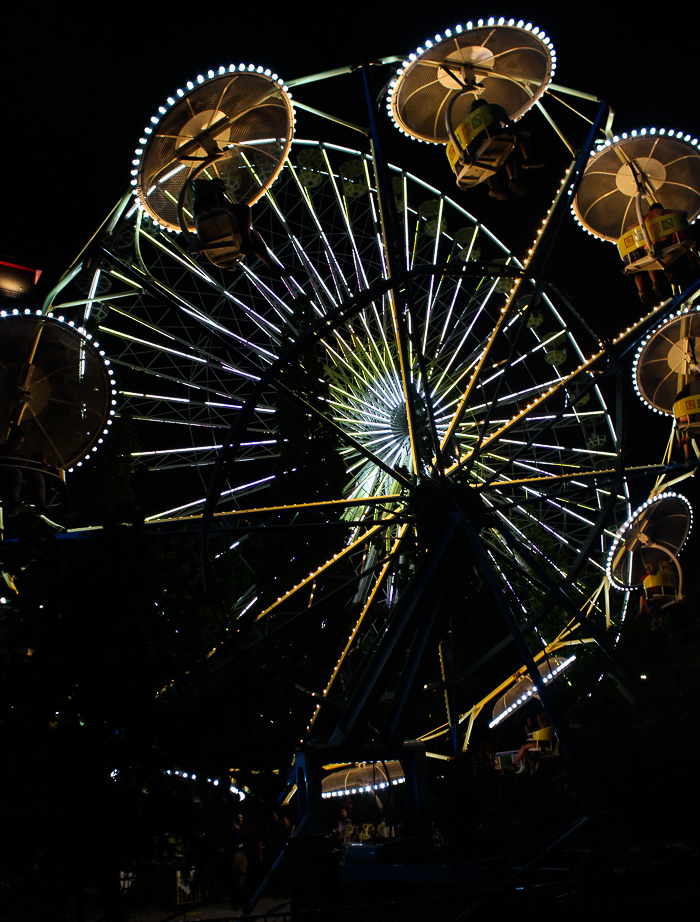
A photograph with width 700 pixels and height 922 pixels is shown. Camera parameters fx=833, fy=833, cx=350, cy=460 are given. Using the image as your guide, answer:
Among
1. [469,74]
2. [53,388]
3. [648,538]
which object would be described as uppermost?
[469,74]

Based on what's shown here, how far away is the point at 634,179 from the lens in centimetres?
1667

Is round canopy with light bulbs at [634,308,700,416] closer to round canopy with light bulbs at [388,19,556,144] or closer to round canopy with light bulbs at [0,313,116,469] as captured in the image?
round canopy with light bulbs at [388,19,556,144]

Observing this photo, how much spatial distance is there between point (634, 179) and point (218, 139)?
8.28 m

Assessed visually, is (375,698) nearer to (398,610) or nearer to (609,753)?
(398,610)

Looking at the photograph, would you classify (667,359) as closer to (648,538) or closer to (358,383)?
(648,538)

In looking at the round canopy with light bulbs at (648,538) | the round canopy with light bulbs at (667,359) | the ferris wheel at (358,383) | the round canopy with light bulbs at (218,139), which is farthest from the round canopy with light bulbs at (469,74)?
the round canopy with light bulbs at (648,538)

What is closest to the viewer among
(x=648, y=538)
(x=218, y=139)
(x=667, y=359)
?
(x=218, y=139)

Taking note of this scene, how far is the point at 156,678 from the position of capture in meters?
6.69

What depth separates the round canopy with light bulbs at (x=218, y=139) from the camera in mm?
13664

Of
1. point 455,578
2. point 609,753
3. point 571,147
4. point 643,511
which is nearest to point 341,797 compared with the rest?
point 643,511

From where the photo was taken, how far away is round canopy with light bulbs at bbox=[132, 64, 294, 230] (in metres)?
13.7

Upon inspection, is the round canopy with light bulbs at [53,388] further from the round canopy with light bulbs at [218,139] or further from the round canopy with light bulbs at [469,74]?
the round canopy with light bulbs at [469,74]

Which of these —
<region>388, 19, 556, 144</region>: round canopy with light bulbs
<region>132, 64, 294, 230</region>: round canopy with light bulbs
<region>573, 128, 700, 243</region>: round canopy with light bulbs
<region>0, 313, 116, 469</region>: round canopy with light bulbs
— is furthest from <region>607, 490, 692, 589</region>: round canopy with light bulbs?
<region>0, 313, 116, 469</region>: round canopy with light bulbs

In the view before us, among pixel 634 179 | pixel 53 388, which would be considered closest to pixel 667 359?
pixel 634 179
